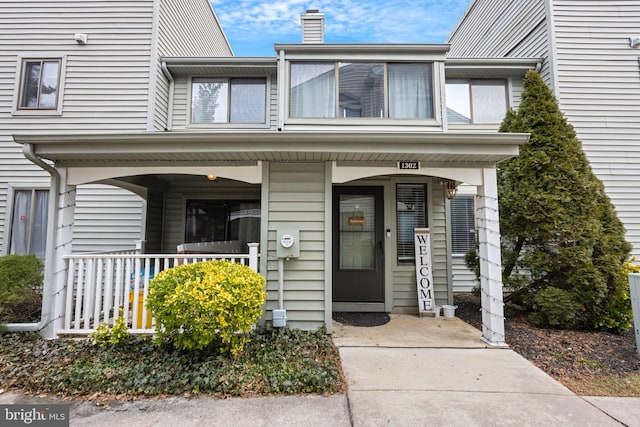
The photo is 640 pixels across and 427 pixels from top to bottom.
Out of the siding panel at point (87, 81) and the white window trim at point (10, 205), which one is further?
the siding panel at point (87, 81)

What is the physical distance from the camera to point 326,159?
394cm

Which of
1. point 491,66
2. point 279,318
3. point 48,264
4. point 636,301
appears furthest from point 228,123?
point 636,301

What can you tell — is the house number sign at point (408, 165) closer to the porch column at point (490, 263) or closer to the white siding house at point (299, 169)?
the white siding house at point (299, 169)

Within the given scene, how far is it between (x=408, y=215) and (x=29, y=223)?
23.6 feet

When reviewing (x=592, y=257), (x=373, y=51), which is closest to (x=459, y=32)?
(x=373, y=51)

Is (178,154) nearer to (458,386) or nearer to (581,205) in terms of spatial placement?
(458,386)

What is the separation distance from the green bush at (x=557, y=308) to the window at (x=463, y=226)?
2802mm

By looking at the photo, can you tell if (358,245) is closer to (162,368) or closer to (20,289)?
(162,368)

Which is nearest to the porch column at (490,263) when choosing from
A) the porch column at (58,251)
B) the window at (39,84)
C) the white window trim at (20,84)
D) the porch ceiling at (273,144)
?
the porch ceiling at (273,144)

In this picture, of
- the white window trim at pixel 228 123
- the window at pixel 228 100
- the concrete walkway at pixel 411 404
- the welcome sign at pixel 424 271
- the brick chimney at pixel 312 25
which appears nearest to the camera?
the concrete walkway at pixel 411 404

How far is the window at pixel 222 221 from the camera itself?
237 inches

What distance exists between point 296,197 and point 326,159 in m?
0.63

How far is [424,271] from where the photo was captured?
201 inches

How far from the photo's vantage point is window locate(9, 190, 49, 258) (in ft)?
19.0
